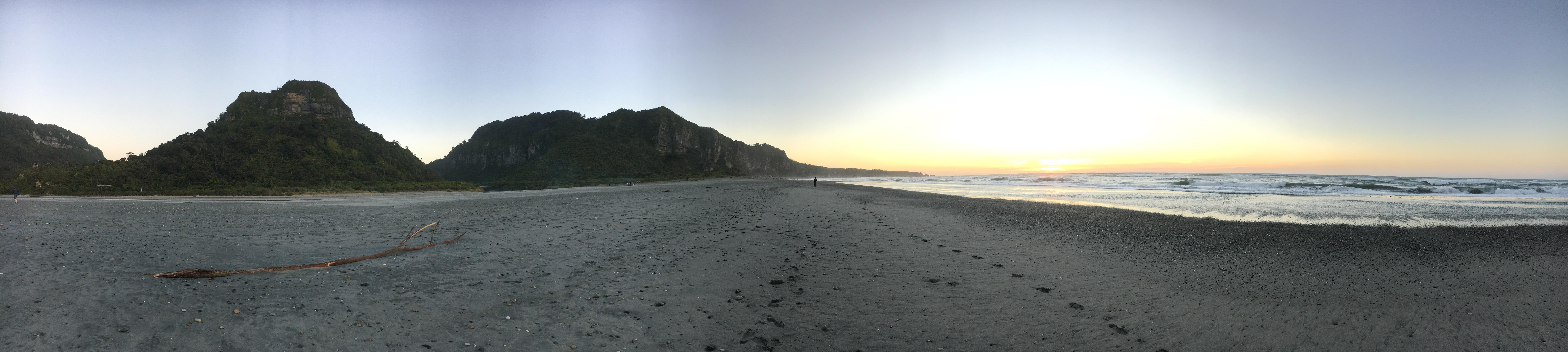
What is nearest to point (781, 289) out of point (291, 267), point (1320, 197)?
point (291, 267)

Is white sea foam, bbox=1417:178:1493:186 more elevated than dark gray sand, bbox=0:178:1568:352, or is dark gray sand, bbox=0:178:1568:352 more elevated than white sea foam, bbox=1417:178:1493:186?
white sea foam, bbox=1417:178:1493:186

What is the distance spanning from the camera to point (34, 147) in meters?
57.2

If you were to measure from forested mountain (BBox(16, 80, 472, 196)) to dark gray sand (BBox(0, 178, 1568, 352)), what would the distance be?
37470 mm

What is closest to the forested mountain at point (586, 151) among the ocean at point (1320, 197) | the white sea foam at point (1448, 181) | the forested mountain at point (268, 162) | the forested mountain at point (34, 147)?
the forested mountain at point (268, 162)

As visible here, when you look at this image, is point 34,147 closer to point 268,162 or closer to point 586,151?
point 268,162

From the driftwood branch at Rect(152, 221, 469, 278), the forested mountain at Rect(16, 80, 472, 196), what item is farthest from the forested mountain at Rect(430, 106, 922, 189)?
the driftwood branch at Rect(152, 221, 469, 278)

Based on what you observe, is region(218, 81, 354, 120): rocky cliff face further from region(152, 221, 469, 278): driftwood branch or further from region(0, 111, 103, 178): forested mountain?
region(152, 221, 469, 278): driftwood branch

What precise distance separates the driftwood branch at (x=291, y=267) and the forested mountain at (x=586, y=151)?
67.3 metres

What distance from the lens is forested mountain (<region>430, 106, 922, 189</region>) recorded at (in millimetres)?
91375

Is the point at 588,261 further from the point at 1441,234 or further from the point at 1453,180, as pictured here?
the point at 1453,180

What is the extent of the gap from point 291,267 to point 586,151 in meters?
103

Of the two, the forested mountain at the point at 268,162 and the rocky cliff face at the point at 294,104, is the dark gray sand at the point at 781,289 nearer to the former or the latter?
the forested mountain at the point at 268,162

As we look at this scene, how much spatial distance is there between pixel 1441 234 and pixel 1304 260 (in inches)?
236

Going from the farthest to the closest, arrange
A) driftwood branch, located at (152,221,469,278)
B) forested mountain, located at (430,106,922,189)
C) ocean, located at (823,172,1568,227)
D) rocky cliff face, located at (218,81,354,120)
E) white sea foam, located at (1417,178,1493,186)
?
forested mountain, located at (430,106,922,189) → rocky cliff face, located at (218,81,354,120) → white sea foam, located at (1417,178,1493,186) → ocean, located at (823,172,1568,227) → driftwood branch, located at (152,221,469,278)
